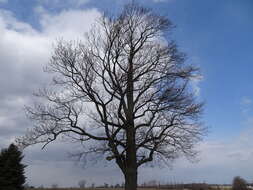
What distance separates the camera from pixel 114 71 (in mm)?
16547

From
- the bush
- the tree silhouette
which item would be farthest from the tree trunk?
the bush

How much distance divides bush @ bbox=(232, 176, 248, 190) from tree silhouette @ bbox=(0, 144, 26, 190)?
32098 mm

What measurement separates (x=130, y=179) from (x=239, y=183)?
33.7m

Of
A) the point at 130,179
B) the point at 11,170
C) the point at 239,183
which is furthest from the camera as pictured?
the point at 239,183

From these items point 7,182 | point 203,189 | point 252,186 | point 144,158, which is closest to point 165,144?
point 144,158

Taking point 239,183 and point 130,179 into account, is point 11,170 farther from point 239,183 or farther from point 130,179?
point 239,183

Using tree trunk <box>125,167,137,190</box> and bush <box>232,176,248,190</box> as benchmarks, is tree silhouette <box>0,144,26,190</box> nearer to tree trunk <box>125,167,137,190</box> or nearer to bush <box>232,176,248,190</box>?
tree trunk <box>125,167,137,190</box>

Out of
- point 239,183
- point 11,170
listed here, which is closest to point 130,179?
point 11,170

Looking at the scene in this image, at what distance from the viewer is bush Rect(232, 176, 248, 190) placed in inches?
1672

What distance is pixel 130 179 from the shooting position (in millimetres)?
15023

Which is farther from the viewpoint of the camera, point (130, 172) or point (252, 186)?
point (252, 186)

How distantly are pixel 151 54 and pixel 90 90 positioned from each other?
405 centimetres

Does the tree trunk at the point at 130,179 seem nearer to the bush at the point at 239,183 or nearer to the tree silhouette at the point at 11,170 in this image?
the tree silhouette at the point at 11,170

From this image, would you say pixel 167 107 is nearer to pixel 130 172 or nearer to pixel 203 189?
pixel 130 172
